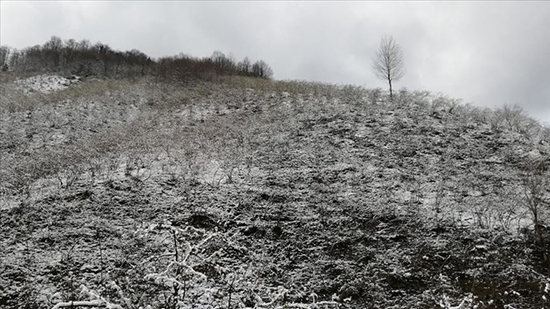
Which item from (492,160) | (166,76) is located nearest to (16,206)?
(492,160)

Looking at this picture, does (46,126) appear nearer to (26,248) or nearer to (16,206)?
(16,206)

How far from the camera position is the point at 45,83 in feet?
102

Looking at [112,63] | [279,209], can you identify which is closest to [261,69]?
[112,63]

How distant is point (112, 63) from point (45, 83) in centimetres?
1115

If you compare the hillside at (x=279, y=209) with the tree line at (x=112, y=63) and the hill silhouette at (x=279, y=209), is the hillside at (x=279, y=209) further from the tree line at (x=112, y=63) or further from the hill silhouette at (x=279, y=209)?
the tree line at (x=112, y=63)

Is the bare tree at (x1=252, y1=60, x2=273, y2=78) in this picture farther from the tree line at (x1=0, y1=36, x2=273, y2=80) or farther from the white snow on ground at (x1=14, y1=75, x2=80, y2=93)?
the white snow on ground at (x1=14, y1=75, x2=80, y2=93)

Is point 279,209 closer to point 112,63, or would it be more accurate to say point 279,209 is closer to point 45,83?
point 45,83

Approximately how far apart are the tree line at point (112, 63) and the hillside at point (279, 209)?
40.3 feet

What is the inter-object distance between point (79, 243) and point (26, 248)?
102 cm

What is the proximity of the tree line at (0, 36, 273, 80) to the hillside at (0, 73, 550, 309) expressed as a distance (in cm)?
1229

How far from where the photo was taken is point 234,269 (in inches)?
322

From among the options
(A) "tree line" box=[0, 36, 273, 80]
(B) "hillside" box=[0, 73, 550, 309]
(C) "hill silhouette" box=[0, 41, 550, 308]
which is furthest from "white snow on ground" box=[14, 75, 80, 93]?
(B) "hillside" box=[0, 73, 550, 309]

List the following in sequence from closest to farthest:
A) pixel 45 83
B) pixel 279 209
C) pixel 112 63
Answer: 1. pixel 279 209
2. pixel 45 83
3. pixel 112 63

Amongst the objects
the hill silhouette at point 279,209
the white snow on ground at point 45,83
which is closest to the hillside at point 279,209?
the hill silhouette at point 279,209
